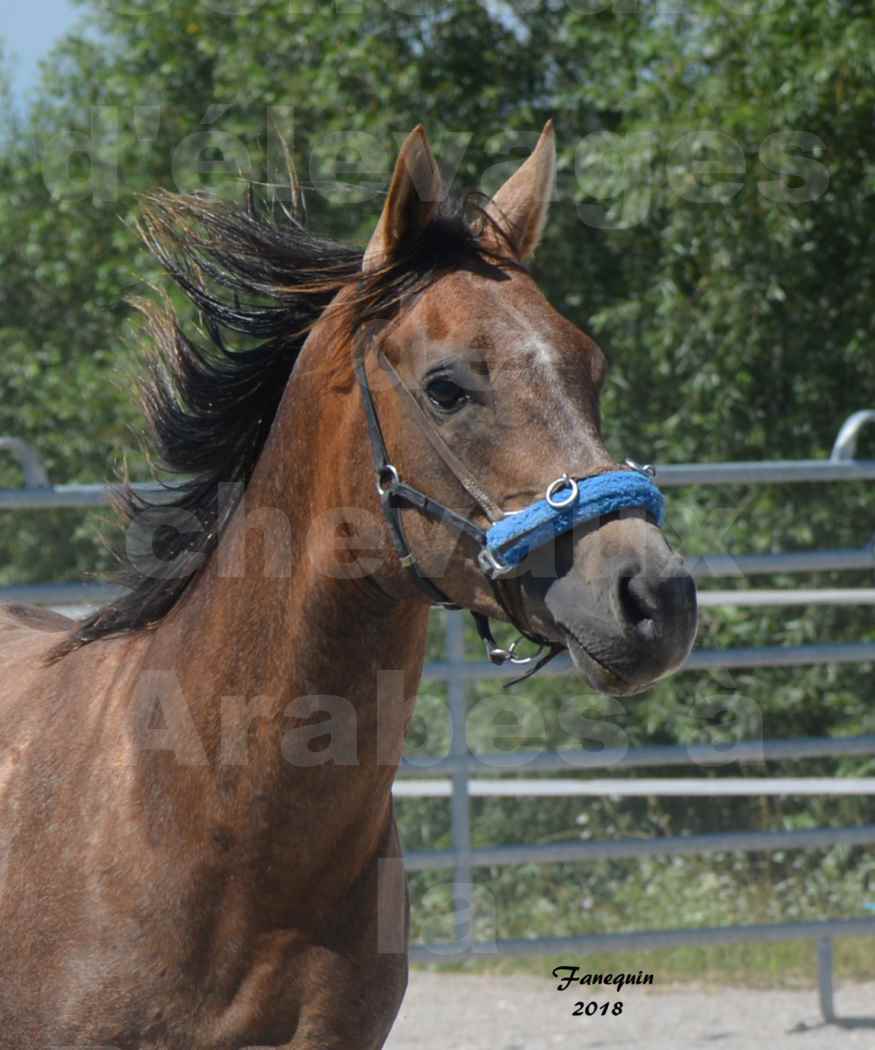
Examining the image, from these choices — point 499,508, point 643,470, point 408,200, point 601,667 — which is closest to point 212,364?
point 408,200

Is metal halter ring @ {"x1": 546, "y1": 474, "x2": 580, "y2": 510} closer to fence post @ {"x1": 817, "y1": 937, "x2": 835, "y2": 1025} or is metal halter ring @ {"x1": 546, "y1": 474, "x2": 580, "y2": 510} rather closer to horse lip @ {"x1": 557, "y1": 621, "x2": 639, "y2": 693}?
horse lip @ {"x1": 557, "y1": 621, "x2": 639, "y2": 693}

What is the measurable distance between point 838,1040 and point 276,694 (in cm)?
318

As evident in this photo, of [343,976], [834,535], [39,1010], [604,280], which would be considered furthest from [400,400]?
[604,280]

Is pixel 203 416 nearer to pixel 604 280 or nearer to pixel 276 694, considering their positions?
pixel 276 694

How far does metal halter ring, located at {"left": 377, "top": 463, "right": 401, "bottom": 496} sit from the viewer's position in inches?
92.0

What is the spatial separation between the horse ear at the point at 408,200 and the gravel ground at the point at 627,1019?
10.2 feet

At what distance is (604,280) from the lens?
9094 millimetres

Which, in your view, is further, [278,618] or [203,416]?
[203,416]

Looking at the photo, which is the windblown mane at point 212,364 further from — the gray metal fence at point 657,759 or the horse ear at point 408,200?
the gray metal fence at point 657,759

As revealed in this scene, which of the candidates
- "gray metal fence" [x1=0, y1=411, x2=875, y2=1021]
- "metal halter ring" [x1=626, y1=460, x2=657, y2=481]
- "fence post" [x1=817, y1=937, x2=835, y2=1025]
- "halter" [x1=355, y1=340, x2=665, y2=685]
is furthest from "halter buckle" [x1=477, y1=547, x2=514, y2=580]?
"fence post" [x1=817, y1=937, x2=835, y2=1025]

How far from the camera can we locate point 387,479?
2.35 metres

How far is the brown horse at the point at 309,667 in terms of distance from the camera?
226 cm

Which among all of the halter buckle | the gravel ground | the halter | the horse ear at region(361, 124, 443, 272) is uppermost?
the horse ear at region(361, 124, 443, 272)

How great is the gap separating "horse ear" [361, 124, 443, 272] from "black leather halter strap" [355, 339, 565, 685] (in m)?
0.16
